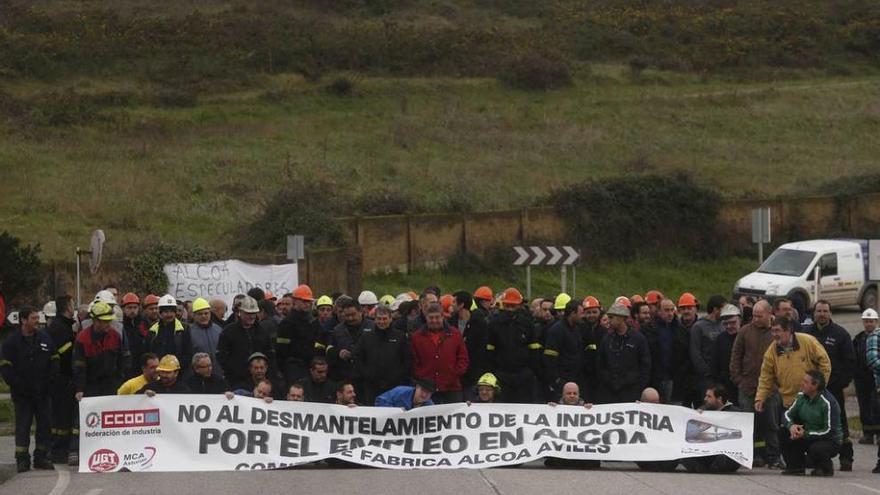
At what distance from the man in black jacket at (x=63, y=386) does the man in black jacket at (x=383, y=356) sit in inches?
127

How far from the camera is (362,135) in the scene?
57031 mm

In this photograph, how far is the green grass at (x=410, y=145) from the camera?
140ft

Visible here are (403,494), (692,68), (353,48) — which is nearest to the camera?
(403,494)

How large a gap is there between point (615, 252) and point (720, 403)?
30066mm

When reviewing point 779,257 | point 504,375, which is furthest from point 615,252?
point 504,375

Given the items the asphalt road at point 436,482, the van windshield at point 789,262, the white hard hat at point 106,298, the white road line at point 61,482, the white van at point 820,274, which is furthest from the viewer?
the van windshield at point 789,262

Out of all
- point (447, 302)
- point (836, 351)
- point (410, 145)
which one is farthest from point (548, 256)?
point (410, 145)

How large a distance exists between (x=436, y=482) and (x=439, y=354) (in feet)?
8.55

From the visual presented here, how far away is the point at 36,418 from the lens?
16641 millimetres

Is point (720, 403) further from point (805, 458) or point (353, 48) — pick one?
point (353, 48)

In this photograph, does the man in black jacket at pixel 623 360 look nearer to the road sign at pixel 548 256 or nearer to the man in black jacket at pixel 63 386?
the man in black jacket at pixel 63 386

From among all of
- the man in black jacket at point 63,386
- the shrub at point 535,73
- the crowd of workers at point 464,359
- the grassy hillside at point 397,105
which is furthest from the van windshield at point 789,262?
the shrub at point 535,73

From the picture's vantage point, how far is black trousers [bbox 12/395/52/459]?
16453 millimetres

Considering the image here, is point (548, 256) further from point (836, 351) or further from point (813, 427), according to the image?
point (813, 427)
